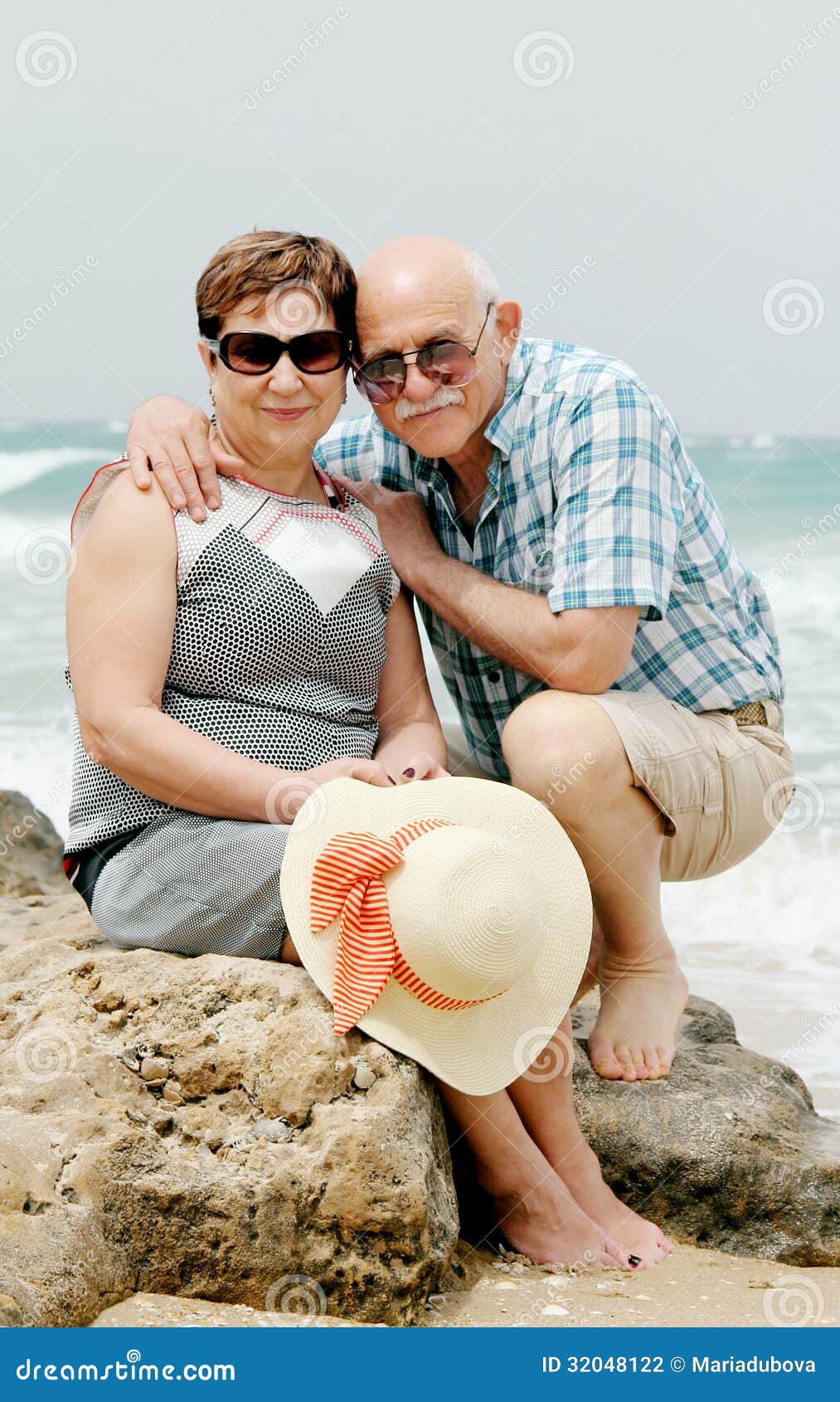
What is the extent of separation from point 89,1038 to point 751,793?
1.88m

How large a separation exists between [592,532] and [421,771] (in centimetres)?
76

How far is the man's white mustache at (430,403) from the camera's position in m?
3.45

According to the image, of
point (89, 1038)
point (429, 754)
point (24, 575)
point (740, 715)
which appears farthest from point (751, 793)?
point (24, 575)

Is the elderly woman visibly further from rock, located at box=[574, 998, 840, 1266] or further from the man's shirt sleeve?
the man's shirt sleeve

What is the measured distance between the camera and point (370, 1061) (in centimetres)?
266

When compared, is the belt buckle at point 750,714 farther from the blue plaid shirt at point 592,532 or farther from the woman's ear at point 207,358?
the woman's ear at point 207,358

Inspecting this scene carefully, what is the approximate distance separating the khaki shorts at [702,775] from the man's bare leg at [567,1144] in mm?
678

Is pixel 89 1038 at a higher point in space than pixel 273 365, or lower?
lower

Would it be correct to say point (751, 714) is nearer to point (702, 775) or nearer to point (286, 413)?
point (702, 775)

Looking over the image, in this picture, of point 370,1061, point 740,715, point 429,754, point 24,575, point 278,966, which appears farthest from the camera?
point 24,575

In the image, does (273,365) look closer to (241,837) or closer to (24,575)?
(241,837)

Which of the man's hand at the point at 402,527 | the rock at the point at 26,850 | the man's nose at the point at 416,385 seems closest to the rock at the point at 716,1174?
the man's hand at the point at 402,527

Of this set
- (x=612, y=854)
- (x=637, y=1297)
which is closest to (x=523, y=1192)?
(x=637, y=1297)

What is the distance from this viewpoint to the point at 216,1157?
2.56m
